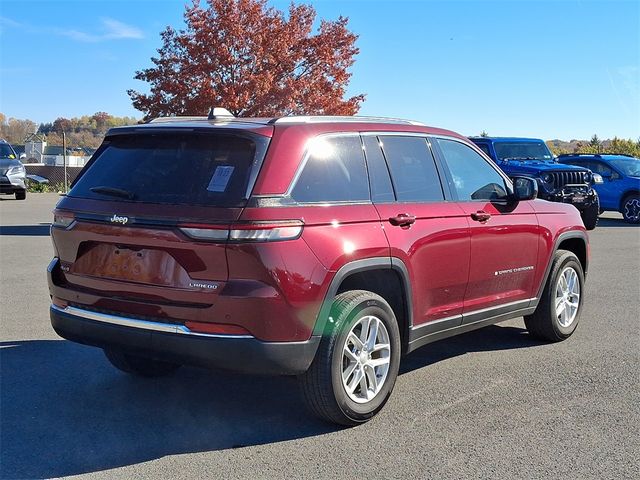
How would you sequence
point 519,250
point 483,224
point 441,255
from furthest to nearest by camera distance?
point 519,250
point 483,224
point 441,255

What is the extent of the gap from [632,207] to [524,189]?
15.5 meters

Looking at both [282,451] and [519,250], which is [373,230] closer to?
[282,451]

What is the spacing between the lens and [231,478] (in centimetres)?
368

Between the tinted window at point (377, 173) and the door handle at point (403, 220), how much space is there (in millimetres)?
138

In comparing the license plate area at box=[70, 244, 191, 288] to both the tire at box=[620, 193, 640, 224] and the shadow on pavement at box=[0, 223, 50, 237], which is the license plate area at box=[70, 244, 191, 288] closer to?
the shadow on pavement at box=[0, 223, 50, 237]

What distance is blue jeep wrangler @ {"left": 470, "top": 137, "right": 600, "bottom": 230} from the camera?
15.7 metres

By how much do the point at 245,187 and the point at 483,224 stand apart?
89.1 inches

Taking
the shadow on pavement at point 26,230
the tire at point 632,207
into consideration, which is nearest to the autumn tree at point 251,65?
the shadow on pavement at point 26,230

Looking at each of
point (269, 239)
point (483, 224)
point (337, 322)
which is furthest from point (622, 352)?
point (269, 239)

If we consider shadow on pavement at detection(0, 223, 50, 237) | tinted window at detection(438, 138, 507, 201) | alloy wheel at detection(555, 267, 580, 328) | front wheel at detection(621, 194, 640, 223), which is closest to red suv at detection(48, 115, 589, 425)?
tinted window at detection(438, 138, 507, 201)

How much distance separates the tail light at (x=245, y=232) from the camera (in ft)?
12.8

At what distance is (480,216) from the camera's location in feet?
18.0

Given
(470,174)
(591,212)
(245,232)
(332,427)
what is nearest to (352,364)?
(332,427)

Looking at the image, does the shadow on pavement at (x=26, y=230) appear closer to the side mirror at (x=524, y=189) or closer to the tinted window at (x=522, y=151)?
the tinted window at (x=522, y=151)
